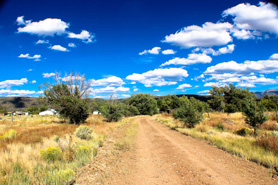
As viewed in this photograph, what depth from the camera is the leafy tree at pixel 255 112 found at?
41.2 feet

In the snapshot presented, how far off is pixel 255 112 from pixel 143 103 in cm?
6268

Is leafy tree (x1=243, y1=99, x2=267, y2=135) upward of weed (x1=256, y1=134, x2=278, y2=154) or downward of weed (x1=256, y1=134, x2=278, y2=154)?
upward

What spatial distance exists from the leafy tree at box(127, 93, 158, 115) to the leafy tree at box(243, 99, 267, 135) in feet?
202

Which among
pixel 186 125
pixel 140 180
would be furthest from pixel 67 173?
pixel 186 125

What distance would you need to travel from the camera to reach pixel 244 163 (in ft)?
21.3

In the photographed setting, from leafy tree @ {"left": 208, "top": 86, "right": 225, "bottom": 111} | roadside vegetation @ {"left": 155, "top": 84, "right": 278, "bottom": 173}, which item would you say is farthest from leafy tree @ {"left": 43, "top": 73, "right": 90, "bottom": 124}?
leafy tree @ {"left": 208, "top": 86, "right": 225, "bottom": 111}

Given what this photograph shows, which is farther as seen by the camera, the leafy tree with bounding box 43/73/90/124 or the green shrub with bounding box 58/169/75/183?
the leafy tree with bounding box 43/73/90/124

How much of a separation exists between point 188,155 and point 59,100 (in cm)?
2414

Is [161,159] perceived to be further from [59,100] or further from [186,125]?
[59,100]

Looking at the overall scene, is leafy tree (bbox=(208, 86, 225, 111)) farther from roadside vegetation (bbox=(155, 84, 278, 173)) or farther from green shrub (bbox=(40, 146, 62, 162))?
green shrub (bbox=(40, 146, 62, 162))

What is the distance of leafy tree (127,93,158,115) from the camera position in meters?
74.5

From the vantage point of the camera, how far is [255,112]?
12.7m

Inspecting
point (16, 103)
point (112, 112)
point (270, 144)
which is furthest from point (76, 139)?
point (16, 103)

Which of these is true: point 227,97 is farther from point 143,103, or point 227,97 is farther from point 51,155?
point 51,155
